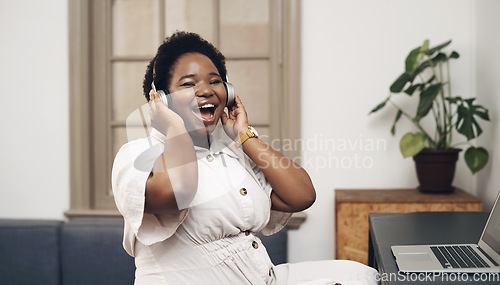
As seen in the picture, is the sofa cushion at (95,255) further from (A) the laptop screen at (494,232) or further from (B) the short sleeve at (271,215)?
(A) the laptop screen at (494,232)

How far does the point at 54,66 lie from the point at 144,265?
1.86m

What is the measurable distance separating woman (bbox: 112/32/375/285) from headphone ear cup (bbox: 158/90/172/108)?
1cm

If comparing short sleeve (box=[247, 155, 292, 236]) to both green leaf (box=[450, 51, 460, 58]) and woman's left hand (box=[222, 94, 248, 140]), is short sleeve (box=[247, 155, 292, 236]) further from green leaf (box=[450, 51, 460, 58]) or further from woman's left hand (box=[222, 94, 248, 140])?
green leaf (box=[450, 51, 460, 58])

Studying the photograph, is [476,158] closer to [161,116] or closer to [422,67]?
[422,67]

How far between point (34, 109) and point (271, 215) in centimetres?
187

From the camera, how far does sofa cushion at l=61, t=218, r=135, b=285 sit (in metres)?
2.42

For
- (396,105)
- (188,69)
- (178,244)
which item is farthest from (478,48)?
(178,244)

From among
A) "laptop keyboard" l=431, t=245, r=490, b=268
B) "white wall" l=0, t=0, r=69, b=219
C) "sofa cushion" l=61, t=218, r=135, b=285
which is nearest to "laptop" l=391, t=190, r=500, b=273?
"laptop keyboard" l=431, t=245, r=490, b=268

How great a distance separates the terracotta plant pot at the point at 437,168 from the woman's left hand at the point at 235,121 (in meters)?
1.25

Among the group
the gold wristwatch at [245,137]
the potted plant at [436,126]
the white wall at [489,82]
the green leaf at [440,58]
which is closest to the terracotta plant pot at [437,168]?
the potted plant at [436,126]

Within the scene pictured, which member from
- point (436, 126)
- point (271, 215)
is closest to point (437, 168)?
point (436, 126)

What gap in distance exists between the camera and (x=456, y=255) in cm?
121

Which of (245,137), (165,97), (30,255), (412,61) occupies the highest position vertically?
(412,61)

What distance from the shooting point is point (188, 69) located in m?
1.23
